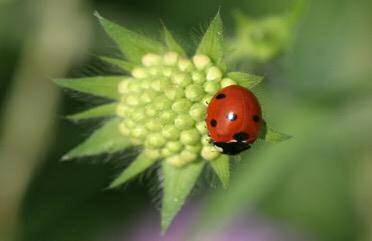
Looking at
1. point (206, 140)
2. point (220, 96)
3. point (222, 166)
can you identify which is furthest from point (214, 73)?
point (222, 166)

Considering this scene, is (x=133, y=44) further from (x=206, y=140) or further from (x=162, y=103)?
(x=206, y=140)

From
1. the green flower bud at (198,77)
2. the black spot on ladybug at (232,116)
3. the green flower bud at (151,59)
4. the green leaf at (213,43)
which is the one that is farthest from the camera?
the green flower bud at (151,59)

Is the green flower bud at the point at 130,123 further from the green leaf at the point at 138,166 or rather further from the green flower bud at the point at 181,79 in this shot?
the green flower bud at the point at 181,79

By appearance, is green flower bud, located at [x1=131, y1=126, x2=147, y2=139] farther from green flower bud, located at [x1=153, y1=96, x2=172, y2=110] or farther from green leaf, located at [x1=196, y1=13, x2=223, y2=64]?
green leaf, located at [x1=196, y1=13, x2=223, y2=64]

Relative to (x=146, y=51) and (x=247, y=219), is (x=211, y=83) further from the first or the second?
(x=247, y=219)

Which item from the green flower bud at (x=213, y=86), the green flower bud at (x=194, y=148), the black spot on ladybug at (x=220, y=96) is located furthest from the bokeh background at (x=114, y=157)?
the black spot on ladybug at (x=220, y=96)

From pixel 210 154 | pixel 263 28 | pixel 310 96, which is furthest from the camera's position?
pixel 310 96

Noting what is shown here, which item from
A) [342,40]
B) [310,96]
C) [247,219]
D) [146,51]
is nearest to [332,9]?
[342,40]

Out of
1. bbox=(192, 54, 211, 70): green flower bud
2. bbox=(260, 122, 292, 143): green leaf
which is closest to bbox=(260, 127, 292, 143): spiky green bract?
bbox=(260, 122, 292, 143): green leaf
